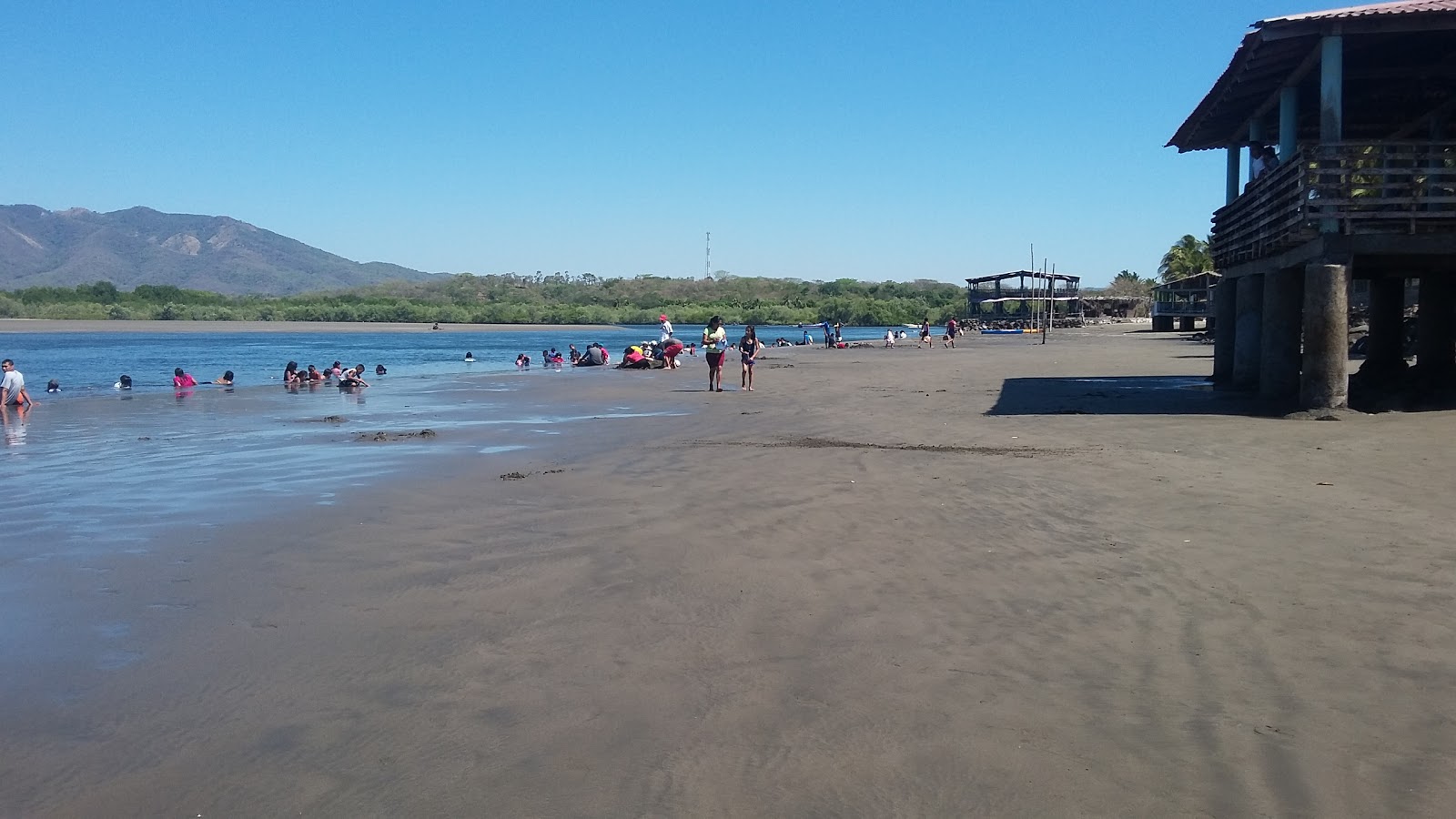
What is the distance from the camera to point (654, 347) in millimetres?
32938

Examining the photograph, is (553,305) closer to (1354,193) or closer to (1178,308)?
(1178,308)

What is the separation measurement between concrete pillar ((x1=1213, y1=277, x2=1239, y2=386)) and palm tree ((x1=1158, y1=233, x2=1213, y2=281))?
56195 millimetres

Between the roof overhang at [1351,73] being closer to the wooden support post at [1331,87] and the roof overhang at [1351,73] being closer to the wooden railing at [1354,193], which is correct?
the wooden support post at [1331,87]

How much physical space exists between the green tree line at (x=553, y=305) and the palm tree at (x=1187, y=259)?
2695 cm

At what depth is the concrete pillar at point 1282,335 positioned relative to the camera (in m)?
15.8

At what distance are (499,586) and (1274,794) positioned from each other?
4.15 m

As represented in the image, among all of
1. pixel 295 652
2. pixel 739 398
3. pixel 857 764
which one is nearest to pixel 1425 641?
pixel 857 764

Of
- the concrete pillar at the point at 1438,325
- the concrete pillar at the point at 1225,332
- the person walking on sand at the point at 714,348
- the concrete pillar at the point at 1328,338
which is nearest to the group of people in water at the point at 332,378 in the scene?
the person walking on sand at the point at 714,348

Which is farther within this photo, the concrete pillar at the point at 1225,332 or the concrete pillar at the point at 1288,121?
the concrete pillar at the point at 1225,332

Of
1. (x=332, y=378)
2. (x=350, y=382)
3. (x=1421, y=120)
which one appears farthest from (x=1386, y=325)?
(x=332, y=378)

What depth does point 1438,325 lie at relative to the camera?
18.0 m

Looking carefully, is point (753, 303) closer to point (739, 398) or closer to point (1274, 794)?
point (739, 398)

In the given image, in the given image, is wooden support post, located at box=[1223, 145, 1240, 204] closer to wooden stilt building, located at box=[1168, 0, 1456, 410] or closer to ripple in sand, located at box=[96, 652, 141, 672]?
wooden stilt building, located at box=[1168, 0, 1456, 410]

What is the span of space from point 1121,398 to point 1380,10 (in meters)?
6.89
